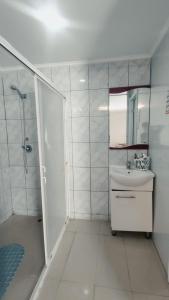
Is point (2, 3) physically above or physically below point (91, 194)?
above

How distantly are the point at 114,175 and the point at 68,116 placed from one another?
1051 mm

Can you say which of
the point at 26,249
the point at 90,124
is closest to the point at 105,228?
the point at 26,249

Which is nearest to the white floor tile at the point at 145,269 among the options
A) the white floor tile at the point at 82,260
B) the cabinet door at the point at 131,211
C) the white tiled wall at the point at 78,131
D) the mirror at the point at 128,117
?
the cabinet door at the point at 131,211

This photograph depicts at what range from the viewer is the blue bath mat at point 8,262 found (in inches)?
57.7

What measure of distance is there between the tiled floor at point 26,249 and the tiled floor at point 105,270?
5.3 inches

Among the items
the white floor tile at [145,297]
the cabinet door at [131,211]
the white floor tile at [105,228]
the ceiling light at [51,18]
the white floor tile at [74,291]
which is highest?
the ceiling light at [51,18]

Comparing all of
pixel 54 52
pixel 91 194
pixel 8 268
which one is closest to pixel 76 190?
pixel 91 194

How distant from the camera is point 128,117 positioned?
2244mm

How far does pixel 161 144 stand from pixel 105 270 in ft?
4.46

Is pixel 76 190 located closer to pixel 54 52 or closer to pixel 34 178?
pixel 34 178

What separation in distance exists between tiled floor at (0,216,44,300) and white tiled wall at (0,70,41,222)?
24 centimetres

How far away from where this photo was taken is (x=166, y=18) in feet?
4.67

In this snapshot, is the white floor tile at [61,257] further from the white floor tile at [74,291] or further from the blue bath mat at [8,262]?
the blue bath mat at [8,262]

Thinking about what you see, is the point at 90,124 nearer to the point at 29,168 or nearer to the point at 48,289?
the point at 29,168
